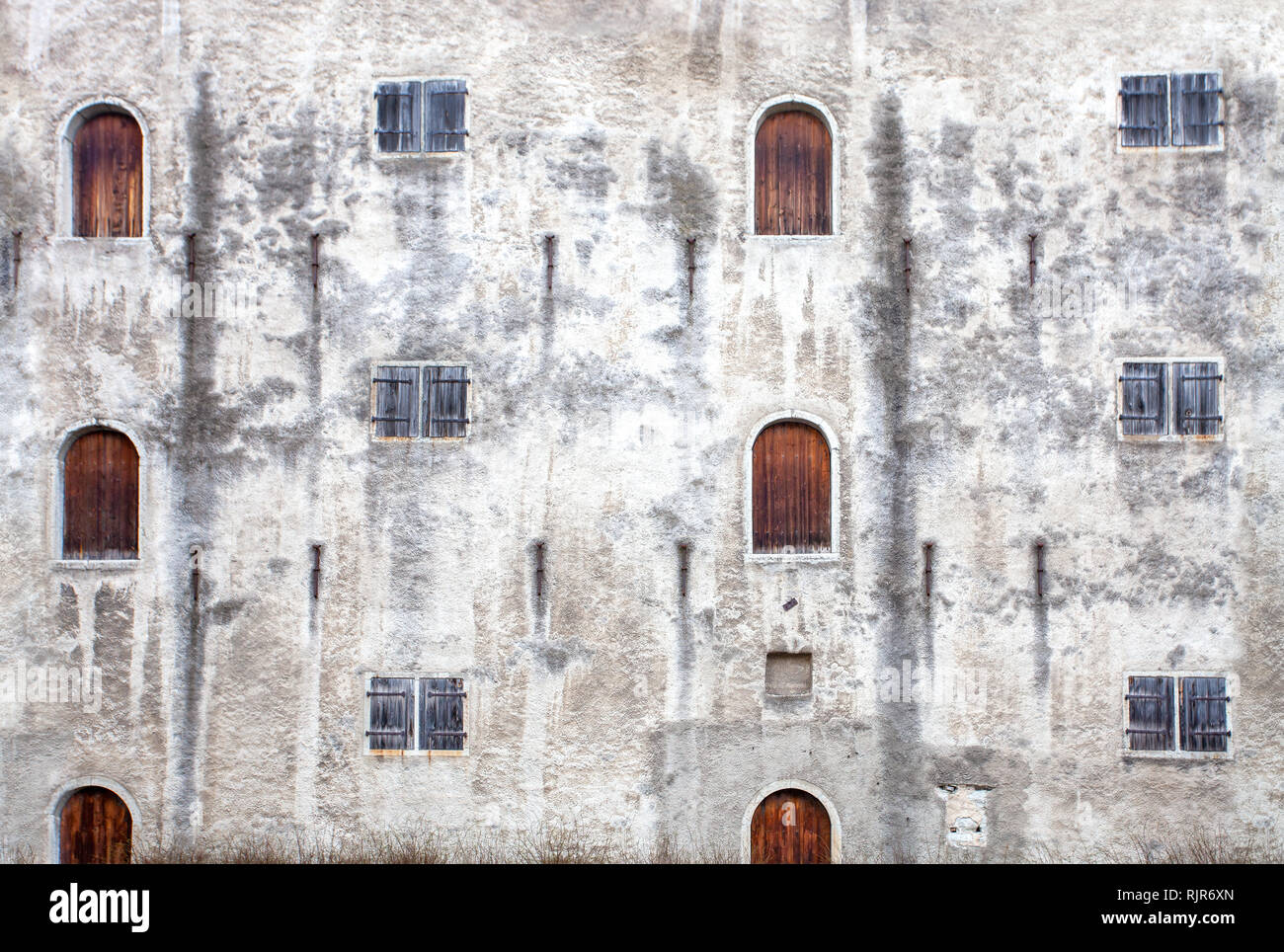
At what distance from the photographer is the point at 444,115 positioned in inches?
520

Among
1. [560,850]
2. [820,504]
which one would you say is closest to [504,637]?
[560,850]

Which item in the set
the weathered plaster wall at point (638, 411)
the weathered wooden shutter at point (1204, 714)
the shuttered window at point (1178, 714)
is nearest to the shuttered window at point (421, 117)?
the weathered plaster wall at point (638, 411)

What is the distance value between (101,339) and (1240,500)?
42.4 ft

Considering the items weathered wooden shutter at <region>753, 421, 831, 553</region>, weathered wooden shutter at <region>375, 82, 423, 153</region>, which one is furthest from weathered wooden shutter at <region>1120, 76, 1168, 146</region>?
weathered wooden shutter at <region>375, 82, 423, 153</region>

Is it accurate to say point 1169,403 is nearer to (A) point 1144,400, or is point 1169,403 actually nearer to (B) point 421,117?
(A) point 1144,400

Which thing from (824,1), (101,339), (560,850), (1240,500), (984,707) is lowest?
(560,850)

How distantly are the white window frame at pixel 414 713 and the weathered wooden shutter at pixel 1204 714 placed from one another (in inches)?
308

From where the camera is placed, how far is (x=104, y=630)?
1288 centimetres

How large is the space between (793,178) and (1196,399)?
202 inches

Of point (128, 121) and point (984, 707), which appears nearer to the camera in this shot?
point (984, 707)

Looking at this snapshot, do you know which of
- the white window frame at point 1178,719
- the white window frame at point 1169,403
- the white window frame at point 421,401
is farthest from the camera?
the white window frame at point 421,401

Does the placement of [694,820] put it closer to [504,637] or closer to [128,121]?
[504,637]

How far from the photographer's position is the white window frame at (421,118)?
13.2 m

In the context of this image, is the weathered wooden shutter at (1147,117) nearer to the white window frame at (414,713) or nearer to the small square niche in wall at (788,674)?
the small square niche in wall at (788,674)
